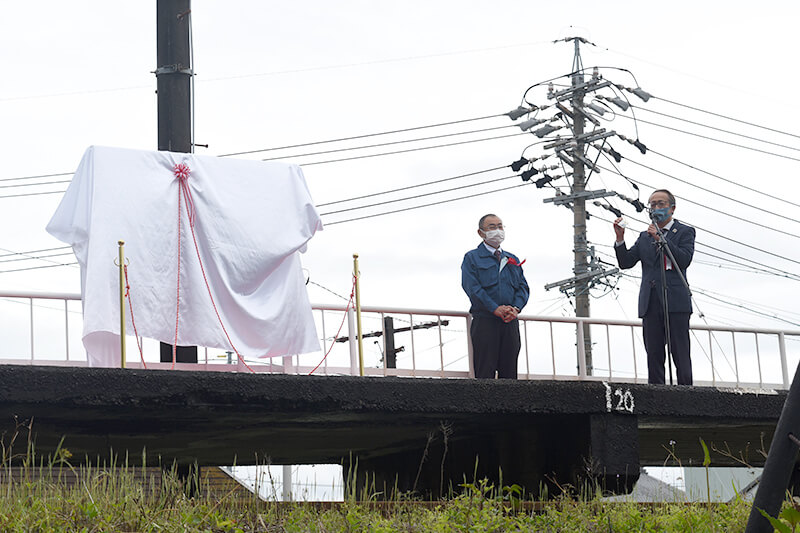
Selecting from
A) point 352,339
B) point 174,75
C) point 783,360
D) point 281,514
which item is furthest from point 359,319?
point 783,360

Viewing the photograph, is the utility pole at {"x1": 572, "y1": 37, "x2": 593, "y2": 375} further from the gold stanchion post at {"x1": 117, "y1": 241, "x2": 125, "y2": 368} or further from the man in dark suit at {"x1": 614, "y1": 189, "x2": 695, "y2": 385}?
the gold stanchion post at {"x1": 117, "y1": 241, "x2": 125, "y2": 368}

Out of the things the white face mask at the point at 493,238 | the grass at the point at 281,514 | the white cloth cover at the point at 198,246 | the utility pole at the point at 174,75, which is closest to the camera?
the grass at the point at 281,514

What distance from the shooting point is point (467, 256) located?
8.88m

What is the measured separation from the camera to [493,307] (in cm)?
870

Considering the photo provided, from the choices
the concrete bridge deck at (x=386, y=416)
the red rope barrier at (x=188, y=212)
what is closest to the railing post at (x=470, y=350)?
the concrete bridge deck at (x=386, y=416)

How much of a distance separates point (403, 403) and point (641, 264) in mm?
2545

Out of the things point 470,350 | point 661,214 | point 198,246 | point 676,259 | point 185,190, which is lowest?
point 470,350

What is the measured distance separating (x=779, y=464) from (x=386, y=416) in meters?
4.21

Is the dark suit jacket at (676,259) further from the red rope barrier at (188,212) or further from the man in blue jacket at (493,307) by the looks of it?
the red rope barrier at (188,212)

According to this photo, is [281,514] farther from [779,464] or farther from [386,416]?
[779,464]

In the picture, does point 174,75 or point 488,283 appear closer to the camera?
point 488,283

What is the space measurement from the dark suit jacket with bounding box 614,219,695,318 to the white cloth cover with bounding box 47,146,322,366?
8.19 feet

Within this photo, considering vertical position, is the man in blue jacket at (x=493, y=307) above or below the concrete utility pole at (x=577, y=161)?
below

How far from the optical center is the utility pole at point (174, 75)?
10586mm
